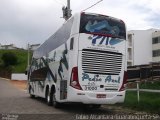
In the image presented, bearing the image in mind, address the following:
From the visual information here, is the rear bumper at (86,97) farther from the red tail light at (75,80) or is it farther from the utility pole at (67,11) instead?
the utility pole at (67,11)

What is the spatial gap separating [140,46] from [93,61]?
66.7 metres

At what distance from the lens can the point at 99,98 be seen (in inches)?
647

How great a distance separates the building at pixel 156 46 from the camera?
78750 millimetres

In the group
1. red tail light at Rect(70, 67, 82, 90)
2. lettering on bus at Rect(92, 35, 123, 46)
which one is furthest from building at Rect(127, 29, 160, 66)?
red tail light at Rect(70, 67, 82, 90)

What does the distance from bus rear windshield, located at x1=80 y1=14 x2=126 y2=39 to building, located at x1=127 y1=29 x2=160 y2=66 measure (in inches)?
2521

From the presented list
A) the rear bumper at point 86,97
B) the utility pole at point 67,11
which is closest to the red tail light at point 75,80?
the rear bumper at point 86,97

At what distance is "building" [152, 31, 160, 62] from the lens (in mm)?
78750

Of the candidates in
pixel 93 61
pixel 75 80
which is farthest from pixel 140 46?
pixel 75 80

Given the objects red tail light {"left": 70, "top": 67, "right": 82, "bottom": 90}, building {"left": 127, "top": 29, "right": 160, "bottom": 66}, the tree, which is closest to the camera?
red tail light {"left": 70, "top": 67, "right": 82, "bottom": 90}

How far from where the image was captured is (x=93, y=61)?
16516mm

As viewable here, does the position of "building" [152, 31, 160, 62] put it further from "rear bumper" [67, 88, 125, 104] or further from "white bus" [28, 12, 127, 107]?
"rear bumper" [67, 88, 125, 104]

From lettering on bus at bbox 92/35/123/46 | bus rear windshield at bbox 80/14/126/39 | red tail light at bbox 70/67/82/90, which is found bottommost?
red tail light at bbox 70/67/82/90

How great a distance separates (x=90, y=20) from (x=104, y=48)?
4.36ft

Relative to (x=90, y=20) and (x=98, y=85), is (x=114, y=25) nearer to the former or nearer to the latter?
(x=90, y=20)
